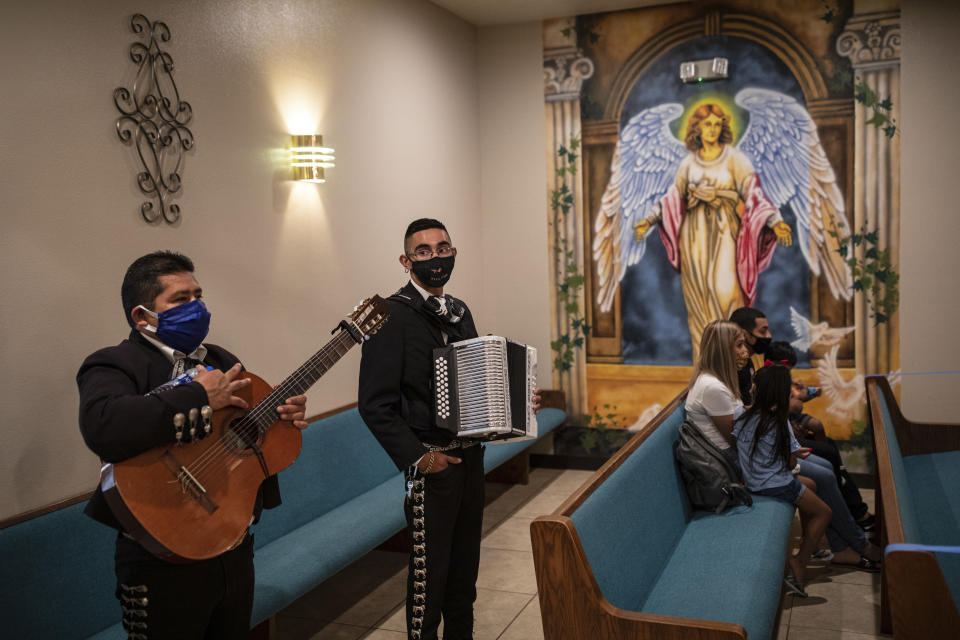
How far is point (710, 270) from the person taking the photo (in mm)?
5867

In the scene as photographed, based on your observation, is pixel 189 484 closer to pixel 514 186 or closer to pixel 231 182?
pixel 231 182

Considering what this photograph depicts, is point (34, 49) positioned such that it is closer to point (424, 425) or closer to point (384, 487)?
point (424, 425)

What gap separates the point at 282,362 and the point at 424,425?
1.63 metres

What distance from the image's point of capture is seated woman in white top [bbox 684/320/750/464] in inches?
149

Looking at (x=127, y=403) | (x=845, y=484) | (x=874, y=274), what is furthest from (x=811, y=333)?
(x=127, y=403)

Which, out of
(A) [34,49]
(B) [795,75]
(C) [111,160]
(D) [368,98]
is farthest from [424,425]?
(B) [795,75]

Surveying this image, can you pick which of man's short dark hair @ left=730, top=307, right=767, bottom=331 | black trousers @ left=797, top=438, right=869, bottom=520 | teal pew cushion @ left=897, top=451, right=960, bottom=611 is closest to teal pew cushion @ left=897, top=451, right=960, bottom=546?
teal pew cushion @ left=897, top=451, right=960, bottom=611

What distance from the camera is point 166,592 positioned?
186 centimetres

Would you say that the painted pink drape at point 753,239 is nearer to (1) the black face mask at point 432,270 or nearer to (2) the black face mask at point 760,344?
(2) the black face mask at point 760,344

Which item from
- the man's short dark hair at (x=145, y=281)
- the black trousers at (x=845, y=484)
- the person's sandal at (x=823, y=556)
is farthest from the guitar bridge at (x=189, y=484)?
the black trousers at (x=845, y=484)

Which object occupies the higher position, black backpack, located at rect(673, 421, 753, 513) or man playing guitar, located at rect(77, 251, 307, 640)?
man playing guitar, located at rect(77, 251, 307, 640)

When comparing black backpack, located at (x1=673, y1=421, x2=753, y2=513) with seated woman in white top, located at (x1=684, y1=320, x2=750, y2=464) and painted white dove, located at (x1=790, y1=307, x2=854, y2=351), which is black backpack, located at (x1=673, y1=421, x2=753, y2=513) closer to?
seated woman in white top, located at (x1=684, y1=320, x2=750, y2=464)

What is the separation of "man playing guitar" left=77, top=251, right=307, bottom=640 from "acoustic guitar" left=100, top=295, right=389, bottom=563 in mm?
47

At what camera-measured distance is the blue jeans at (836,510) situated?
13.1 feet
